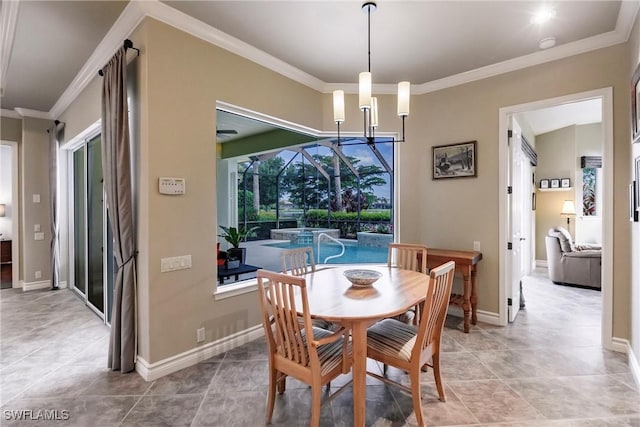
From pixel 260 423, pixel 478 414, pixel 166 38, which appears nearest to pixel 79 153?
pixel 166 38

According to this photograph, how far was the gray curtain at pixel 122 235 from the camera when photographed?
2480mm

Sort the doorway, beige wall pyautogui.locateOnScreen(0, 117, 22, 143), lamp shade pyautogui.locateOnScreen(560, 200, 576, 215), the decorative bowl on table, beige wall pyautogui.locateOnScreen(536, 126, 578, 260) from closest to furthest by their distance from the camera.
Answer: the decorative bowl on table → beige wall pyautogui.locateOnScreen(0, 117, 22, 143) → the doorway → lamp shade pyautogui.locateOnScreen(560, 200, 576, 215) → beige wall pyautogui.locateOnScreen(536, 126, 578, 260)

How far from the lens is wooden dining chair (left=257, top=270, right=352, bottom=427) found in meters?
1.69

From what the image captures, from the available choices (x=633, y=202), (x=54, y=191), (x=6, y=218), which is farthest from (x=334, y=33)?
(x=6, y=218)

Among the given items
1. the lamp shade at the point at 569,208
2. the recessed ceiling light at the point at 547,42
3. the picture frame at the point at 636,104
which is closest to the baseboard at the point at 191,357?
the picture frame at the point at 636,104

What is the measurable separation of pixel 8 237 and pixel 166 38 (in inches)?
266

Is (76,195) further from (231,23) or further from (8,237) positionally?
(231,23)

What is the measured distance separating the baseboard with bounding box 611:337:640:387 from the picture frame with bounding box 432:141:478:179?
2035 millimetres

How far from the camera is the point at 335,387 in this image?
91.5 inches

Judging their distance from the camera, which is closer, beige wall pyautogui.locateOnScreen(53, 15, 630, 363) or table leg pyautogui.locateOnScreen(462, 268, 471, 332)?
beige wall pyautogui.locateOnScreen(53, 15, 630, 363)

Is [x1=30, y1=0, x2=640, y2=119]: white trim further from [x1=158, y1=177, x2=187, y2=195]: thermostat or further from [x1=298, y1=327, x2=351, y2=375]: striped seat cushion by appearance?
[x1=298, y1=327, x2=351, y2=375]: striped seat cushion

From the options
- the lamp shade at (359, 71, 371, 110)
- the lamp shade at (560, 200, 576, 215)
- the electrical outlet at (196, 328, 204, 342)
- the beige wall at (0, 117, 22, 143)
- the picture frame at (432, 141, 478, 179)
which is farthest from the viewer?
the lamp shade at (560, 200, 576, 215)

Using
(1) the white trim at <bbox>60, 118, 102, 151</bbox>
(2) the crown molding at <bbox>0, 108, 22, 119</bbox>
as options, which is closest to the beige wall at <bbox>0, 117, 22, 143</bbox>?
(2) the crown molding at <bbox>0, 108, 22, 119</bbox>

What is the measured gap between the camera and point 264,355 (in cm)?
283
